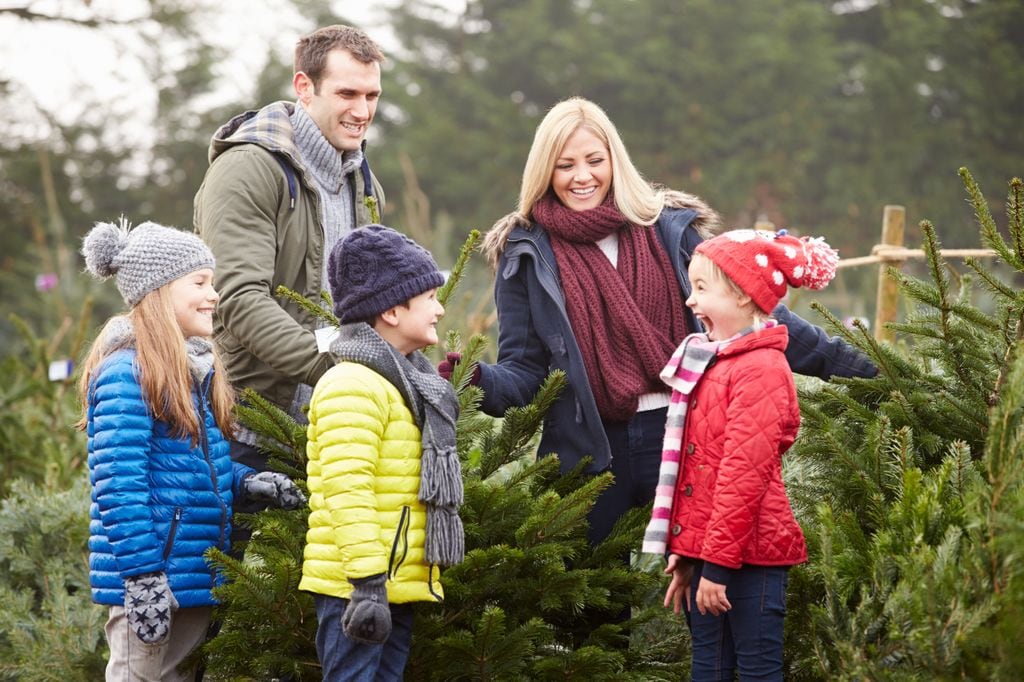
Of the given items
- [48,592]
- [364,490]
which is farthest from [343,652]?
[48,592]

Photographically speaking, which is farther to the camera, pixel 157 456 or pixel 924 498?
pixel 157 456

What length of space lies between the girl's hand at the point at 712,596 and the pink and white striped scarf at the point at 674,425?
20 cm

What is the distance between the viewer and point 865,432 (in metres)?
3.59

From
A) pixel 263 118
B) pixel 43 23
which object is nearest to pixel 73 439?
pixel 263 118

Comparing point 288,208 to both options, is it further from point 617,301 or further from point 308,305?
point 617,301

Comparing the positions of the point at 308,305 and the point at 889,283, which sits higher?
the point at 889,283

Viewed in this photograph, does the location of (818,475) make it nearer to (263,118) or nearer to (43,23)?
(263,118)

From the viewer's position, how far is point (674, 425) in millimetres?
3250

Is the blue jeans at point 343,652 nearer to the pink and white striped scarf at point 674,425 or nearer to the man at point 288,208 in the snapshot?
the pink and white striped scarf at point 674,425

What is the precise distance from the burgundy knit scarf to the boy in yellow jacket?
2.33ft

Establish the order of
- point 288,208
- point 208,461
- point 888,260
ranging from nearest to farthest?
point 208,461, point 288,208, point 888,260

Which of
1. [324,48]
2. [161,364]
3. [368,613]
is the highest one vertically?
[324,48]

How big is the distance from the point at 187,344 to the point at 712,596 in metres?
1.83

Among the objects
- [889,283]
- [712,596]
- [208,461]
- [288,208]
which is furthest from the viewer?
[889,283]
